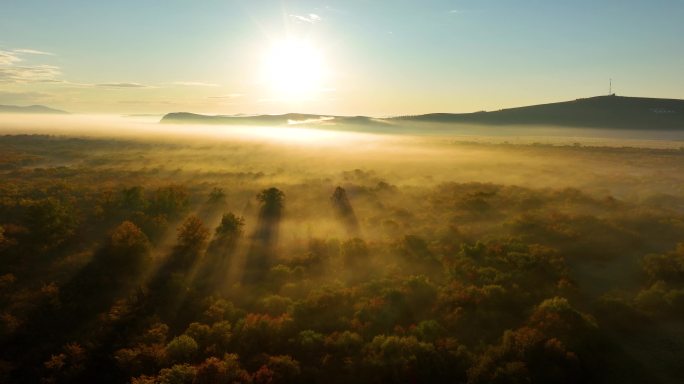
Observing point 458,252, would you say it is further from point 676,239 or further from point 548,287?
point 676,239

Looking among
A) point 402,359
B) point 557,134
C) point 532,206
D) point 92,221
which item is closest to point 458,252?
point 402,359

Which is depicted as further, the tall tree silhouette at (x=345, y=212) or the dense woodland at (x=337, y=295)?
the tall tree silhouette at (x=345, y=212)

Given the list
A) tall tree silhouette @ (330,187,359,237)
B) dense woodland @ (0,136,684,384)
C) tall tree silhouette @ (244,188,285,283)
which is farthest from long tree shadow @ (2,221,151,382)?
tall tree silhouette @ (330,187,359,237)

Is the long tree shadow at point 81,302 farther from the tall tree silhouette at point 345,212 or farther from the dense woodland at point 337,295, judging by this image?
the tall tree silhouette at point 345,212

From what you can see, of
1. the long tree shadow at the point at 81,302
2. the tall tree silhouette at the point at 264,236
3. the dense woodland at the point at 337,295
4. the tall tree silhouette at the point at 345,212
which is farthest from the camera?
the tall tree silhouette at the point at 345,212

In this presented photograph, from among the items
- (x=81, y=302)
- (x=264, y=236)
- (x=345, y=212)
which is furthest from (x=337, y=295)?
(x=345, y=212)

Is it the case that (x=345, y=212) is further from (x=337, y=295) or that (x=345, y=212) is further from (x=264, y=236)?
(x=337, y=295)

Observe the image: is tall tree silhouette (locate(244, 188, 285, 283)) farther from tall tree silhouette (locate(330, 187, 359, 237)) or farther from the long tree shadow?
the long tree shadow

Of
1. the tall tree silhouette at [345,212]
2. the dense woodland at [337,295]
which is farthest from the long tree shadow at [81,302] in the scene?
the tall tree silhouette at [345,212]
